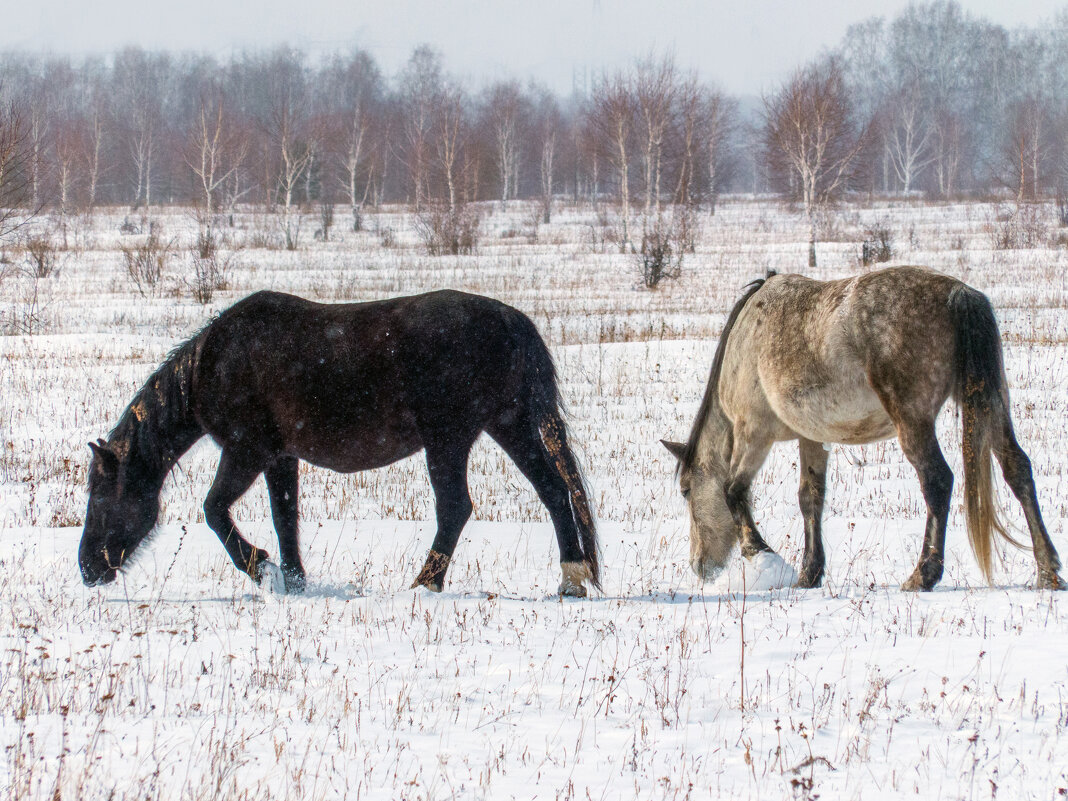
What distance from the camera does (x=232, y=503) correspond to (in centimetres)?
490

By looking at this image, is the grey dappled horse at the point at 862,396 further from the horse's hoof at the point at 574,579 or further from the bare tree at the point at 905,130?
the bare tree at the point at 905,130

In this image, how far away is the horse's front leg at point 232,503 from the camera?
4898 mm

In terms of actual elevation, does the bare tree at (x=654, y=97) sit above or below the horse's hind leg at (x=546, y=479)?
above

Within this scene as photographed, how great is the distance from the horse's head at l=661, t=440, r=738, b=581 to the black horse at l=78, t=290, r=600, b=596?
0.84m

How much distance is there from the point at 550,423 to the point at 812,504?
1.71m

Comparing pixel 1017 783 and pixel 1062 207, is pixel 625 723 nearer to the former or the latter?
pixel 1017 783

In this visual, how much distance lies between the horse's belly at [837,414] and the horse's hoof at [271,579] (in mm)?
2822

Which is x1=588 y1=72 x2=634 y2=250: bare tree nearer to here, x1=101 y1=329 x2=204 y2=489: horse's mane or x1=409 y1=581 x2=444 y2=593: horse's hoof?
x1=101 y1=329 x2=204 y2=489: horse's mane

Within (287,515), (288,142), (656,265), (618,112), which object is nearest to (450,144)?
(288,142)

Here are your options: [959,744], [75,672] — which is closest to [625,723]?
[959,744]

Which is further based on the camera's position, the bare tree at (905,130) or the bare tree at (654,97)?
the bare tree at (905,130)

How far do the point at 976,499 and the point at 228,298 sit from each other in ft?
61.8

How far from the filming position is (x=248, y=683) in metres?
3.38

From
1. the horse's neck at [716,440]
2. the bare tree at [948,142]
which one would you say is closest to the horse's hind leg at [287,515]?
the horse's neck at [716,440]
